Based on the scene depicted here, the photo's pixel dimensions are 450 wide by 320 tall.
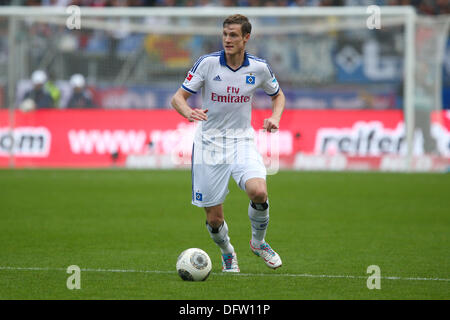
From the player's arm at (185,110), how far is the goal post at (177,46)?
14.6 metres

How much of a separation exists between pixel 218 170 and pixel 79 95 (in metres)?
14.9

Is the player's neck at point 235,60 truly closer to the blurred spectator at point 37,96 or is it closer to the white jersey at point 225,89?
the white jersey at point 225,89

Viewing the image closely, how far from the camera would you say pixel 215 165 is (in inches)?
317

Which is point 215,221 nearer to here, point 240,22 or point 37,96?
point 240,22

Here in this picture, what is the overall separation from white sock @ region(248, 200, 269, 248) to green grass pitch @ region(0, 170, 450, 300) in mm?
330

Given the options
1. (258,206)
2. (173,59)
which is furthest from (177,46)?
(258,206)

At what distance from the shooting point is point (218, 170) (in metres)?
8.07

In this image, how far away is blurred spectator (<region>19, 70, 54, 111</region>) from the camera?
22.0 m

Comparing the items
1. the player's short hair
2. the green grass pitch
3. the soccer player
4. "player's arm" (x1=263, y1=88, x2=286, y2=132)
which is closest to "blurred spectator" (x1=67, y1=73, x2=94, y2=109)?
the green grass pitch

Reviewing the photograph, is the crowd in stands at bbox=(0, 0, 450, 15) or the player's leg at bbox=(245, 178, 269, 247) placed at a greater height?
the crowd in stands at bbox=(0, 0, 450, 15)

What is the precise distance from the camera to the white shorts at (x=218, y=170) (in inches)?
316

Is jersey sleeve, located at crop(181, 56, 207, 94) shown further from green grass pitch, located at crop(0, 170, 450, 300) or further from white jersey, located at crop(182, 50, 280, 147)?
green grass pitch, located at crop(0, 170, 450, 300)

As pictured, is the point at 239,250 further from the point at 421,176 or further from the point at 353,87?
the point at 353,87
